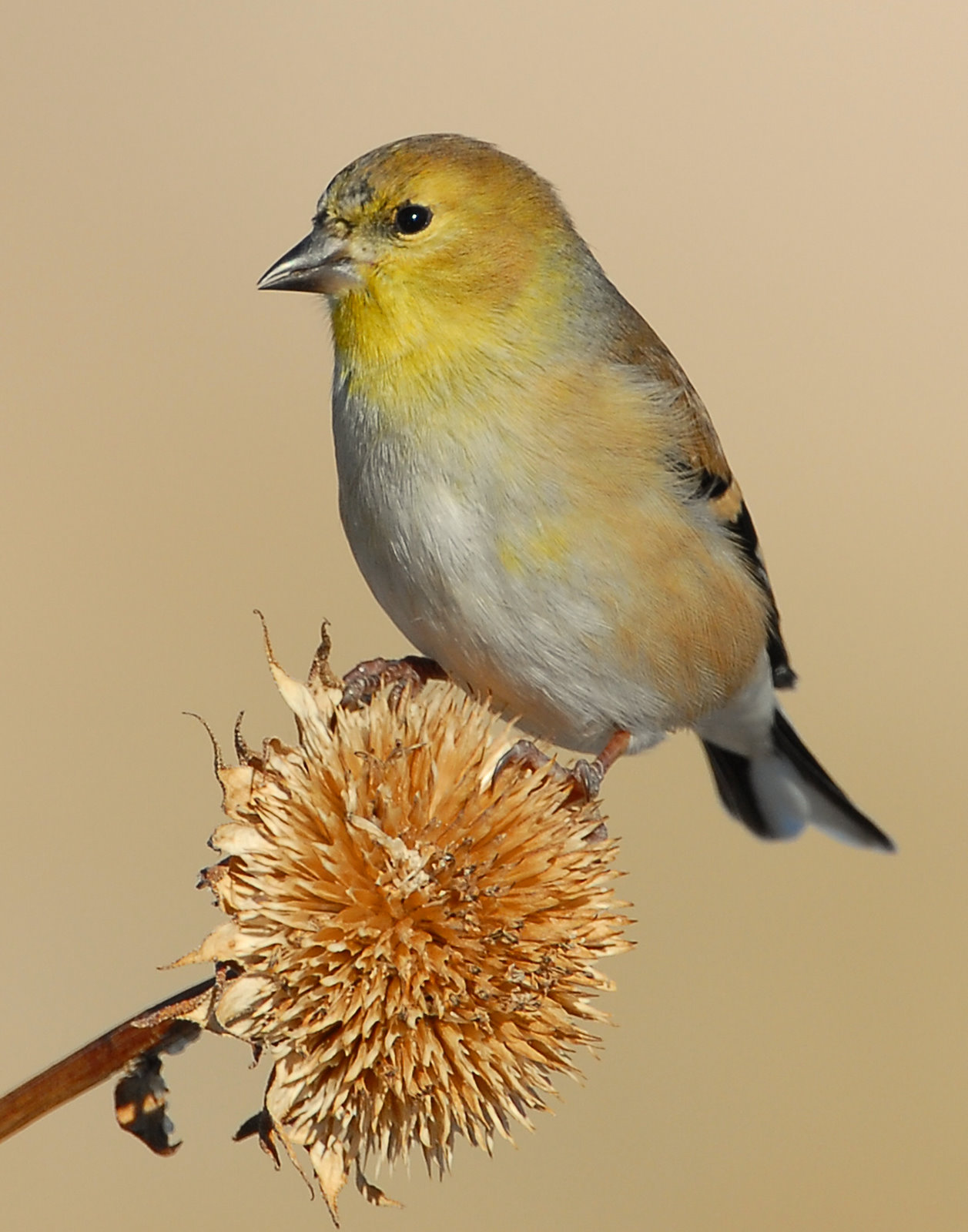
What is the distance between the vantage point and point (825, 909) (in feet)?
20.7

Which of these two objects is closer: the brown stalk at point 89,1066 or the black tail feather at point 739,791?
the brown stalk at point 89,1066

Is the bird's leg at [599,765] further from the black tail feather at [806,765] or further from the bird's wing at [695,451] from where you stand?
the black tail feather at [806,765]

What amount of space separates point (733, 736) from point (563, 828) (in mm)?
2323

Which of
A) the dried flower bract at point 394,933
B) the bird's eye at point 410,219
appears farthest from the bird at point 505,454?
the dried flower bract at point 394,933

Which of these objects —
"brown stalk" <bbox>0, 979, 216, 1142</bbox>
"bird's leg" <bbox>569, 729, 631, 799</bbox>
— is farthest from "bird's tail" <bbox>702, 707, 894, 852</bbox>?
"brown stalk" <bbox>0, 979, 216, 1142</bbox>

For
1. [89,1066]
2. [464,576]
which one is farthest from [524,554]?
[89,1066]

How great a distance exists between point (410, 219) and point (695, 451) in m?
0.92

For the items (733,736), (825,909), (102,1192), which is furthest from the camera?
(825,909)

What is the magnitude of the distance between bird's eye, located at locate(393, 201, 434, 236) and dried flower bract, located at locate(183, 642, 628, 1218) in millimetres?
1225

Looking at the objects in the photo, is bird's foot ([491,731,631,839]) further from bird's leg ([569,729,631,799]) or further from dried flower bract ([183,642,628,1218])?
dried flower bract ([183,642,628,1218])

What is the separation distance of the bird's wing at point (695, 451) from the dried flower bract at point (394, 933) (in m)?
1.44

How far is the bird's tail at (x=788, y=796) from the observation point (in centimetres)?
440

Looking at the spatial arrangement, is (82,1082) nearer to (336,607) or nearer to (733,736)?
(733,736)

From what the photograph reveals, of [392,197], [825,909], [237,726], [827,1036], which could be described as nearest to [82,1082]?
[237,726]
